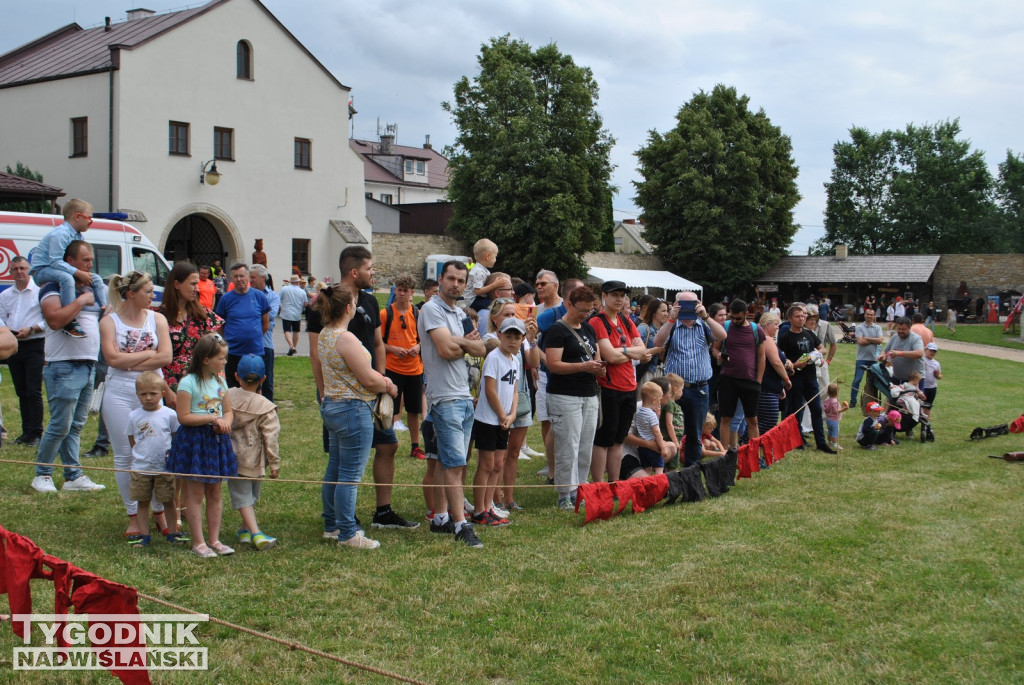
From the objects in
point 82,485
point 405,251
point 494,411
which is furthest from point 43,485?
point 405,251

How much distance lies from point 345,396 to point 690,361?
4.09m

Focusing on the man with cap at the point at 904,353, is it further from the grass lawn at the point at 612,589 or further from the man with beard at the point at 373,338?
the man with beard at the point at 373,338

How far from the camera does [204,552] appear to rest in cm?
539

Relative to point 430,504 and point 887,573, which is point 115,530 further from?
point 887,573

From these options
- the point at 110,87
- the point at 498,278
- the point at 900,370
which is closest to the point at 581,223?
the point at 110,87

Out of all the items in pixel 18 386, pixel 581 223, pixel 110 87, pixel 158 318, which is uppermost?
pixel 110 87

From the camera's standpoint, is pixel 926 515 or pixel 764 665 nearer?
pixel 764 665

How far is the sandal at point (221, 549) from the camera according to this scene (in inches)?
214

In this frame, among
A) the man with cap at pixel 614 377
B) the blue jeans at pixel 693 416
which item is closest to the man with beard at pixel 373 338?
the man with cap at pixel 614 377

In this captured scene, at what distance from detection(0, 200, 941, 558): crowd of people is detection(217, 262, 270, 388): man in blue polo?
0.02 m

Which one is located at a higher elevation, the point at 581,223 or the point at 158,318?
the point at 581,223

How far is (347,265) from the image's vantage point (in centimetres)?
589

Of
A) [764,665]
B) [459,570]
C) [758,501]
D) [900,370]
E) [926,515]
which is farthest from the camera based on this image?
[900,370]

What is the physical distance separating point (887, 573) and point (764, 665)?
1.75m
